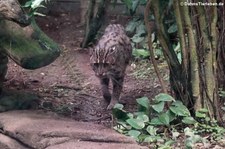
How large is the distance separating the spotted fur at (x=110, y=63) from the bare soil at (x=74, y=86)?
128 millimetres

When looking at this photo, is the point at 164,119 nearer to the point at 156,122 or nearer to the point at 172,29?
the point at 156,122

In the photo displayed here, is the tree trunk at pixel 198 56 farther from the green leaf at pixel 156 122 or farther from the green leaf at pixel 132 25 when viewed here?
the green leaf at pixel 132 25

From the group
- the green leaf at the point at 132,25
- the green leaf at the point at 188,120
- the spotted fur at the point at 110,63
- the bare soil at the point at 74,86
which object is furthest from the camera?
the green leaf at the point at 132,25

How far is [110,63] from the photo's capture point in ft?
17.4

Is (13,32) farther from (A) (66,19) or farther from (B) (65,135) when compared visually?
(A) (66,19)

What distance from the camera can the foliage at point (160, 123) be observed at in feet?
14.8

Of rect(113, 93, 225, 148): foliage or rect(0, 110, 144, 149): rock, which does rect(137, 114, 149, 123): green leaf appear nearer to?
rect(113, 93, 225, 148): foliage

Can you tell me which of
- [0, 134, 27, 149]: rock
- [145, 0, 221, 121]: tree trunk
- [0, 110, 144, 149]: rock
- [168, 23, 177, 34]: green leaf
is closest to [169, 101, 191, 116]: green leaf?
[145, 0, 221, 121]: tree trunk

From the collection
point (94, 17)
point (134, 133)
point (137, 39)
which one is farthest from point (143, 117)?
point (94, 17)

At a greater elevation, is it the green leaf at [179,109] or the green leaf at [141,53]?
the green leaf at [141,53]

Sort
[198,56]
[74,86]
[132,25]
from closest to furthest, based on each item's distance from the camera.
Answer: [198,56] → [74,86] → [132,25]

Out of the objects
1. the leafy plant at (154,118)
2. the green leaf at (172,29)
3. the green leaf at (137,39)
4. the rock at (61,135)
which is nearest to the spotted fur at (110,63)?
the leafy plant at (154,118)

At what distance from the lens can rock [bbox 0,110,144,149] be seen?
12.8ft

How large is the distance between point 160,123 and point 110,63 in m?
0.91
